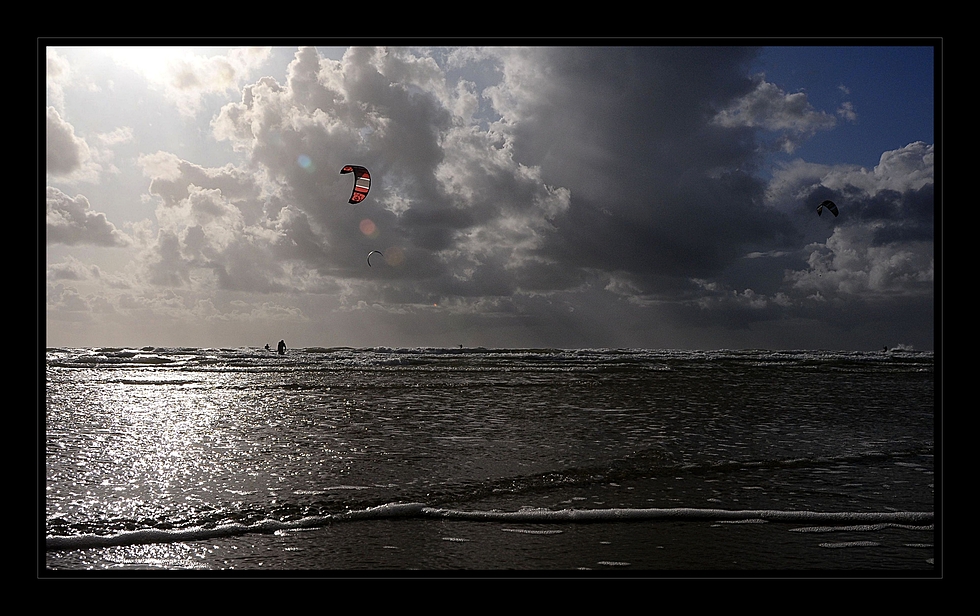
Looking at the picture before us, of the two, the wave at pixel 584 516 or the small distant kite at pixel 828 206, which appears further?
the small distant kite at pixel 828 206

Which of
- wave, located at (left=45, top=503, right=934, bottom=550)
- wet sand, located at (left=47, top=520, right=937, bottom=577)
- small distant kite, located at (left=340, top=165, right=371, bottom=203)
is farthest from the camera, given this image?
small distant kite, located at (left=340, top=165, right=371, bottom=203)

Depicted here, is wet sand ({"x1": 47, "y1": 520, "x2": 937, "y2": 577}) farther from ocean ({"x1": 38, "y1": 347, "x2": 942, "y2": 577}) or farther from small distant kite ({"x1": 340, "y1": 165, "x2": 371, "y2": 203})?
small distant kite ({"x1": 340, "y1": 165, "x2": 371, "y2": 203})

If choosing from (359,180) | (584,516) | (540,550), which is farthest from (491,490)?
(359,180)

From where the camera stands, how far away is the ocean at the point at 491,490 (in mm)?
3891

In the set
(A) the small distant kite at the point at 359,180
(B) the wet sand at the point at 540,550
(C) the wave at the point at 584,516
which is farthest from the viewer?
(A) the small distant kite at the point at 359,180

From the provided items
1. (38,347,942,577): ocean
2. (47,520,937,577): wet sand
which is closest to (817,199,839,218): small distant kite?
(38,347,942,577): ocean

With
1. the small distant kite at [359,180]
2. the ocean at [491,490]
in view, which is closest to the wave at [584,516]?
the ocean at [491,490]

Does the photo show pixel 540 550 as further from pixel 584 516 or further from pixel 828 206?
pixel 828 206

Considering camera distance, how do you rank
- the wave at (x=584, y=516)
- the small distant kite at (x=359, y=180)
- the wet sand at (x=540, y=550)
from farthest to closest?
the small distant kite at (x=359, y=180)
the wave at (x=584, y=516)
the wet sand at (x=540, y=550)

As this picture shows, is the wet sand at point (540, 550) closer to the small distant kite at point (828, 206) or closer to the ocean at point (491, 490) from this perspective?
the ocean at point (491, 490)

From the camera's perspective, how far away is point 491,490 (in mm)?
5379

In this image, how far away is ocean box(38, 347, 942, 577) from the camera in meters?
3.89

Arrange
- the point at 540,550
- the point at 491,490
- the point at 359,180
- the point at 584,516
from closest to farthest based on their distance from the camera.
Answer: the point at 540,550 < the point at 584,516 < the point at 491,490 < the point at 359,180
